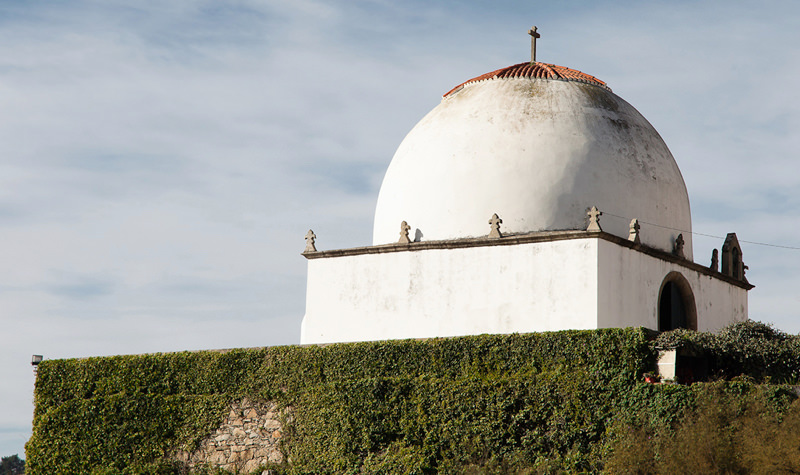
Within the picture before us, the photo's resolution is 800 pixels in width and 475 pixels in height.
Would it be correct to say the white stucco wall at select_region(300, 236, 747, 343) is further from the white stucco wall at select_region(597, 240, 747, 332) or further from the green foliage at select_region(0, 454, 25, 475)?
the green foliage at select_region(0, 454, 25, 475)

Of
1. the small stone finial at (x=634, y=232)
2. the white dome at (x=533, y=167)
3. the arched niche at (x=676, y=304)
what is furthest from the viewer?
the arched niche at (x=676, y=304)

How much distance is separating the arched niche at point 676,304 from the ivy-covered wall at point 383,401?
3.91 metres

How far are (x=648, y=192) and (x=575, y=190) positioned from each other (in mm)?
2120

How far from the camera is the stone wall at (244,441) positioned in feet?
69.2

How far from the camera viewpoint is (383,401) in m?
19.6

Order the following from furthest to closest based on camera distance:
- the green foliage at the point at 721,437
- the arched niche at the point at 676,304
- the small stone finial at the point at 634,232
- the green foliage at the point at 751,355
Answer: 1. the arched niche at the point at 676,304
2. the small stone finial at the point at 634,232
3. the green foliage at the point at 751,355
4. the green foliage at the point at 721,437

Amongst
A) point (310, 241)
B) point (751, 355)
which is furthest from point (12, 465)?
point (751, 355)

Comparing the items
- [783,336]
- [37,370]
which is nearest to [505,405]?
[783,336]

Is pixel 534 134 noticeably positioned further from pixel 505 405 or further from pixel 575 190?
pixel 505 405

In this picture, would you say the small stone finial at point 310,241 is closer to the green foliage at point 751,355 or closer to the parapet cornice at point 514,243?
the parapet cornice at point 514,243

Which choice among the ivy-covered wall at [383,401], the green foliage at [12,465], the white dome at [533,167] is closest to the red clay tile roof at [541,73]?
the white dome at [533,167]

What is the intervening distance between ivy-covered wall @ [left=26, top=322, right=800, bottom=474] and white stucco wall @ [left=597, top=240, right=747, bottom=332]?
291cm

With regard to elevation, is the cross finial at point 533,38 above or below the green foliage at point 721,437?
above

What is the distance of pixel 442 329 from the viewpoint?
22562 millimetres
